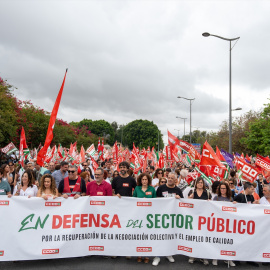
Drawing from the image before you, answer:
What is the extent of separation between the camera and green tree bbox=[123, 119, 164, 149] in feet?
307

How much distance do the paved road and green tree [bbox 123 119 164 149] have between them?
86669 mm

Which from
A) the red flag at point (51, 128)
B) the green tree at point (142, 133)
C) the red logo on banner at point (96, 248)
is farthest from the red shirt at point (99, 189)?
the green tree at point (142, 133)

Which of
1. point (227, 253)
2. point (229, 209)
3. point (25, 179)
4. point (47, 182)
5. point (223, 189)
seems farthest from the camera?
point (25, 179)

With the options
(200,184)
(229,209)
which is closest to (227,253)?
(229,209)

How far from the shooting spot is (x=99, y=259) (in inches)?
221

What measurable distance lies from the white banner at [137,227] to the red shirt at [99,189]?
0.84 ft

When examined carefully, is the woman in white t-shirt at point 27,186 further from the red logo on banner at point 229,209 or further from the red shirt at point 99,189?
the red logo on banner at point 229,209

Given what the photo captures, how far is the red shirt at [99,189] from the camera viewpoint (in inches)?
234

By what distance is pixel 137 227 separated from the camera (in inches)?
223

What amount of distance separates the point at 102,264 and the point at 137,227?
0.91 metres

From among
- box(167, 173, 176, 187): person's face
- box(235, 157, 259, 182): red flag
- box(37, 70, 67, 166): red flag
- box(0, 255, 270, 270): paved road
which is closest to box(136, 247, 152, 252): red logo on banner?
box(0, 255, 270, 270): paved road

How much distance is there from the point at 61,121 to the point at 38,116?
11.1 metres

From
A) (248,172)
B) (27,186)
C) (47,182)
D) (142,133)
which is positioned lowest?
(27,186)

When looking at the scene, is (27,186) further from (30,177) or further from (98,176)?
(98,176)
